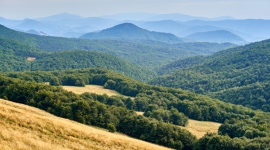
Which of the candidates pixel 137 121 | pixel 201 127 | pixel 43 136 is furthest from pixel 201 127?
pixel 43 136

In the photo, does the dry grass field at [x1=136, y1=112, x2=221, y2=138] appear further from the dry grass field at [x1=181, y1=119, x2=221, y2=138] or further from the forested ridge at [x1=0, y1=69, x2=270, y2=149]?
the forested ridge at [x1=0, y1=69, x2=270, y2=149]

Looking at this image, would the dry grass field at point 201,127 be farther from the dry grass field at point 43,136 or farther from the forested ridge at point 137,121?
the dry grass field at point 43,136

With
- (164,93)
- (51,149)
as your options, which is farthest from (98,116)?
(164,93)

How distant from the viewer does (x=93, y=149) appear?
3669 centimetres

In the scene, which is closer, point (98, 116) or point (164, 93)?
point (98, 116)

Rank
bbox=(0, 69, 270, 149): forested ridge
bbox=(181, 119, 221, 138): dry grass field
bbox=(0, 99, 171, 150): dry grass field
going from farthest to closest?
bbox=(181, 119, 221, 138): dry grass field → bbox=(0, 69, 270, 149): forested ridge → bbox=(0, 99, 171, 150): dry grass field

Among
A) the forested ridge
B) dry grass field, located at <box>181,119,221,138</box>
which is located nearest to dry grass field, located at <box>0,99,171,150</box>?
the forested ridge

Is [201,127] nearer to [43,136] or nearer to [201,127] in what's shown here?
[201,127]

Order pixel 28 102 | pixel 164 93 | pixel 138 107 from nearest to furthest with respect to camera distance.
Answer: pixel 28 102, pixel 138 107, pixel 164 93

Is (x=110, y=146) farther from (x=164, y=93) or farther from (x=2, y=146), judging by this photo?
(x=164, y=93)

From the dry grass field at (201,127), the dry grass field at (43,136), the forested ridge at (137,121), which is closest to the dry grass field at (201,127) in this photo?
the dry grass field at (201,127)

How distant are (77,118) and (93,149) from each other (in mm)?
34263

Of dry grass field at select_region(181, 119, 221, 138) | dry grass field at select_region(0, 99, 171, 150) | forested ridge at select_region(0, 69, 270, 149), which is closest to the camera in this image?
dry grass field at select_region(0, 99, 171, 150)

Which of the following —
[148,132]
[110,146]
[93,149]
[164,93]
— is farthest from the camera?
[164,93]
